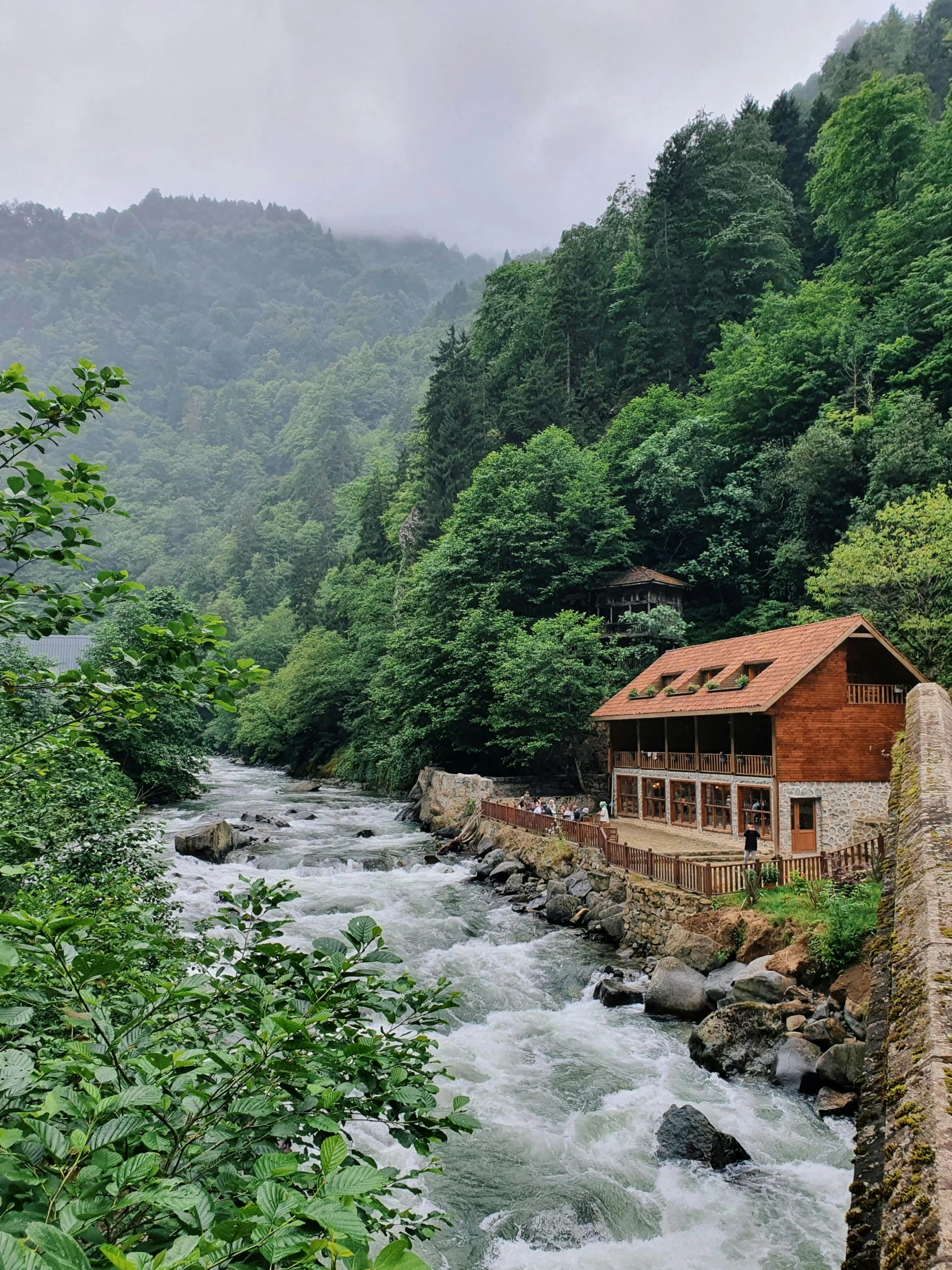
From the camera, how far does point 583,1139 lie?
1069 cm

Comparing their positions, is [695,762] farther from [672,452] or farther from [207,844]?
[672,452]

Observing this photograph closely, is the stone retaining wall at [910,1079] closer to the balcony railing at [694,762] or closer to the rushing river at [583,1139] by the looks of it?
the rushing river at [583,1139]

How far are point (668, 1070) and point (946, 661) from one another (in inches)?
782

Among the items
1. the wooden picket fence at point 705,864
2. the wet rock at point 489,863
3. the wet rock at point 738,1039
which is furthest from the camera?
the wet rock at point 489,863

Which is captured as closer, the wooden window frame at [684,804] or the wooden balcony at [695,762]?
the wooden balcony at [695,762]

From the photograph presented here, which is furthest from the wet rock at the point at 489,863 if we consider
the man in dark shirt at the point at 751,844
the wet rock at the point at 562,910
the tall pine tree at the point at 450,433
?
the tall pine tree at the point at 450,433

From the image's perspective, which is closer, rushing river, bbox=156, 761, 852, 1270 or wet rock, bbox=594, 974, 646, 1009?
rushing river, bbox=156, 761, 852, 1270

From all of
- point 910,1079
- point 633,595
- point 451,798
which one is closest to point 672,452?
point 633,595

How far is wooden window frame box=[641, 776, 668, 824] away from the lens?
28.7 m

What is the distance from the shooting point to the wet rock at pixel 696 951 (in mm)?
15695

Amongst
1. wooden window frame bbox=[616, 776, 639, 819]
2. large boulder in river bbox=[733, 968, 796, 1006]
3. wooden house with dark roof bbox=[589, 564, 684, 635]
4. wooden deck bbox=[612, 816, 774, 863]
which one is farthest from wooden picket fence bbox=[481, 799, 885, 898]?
wooden house with dark roof bbox=[589, 564, 684, 635]

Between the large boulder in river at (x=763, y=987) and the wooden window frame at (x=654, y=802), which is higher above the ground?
the wooden window frame at (x=654, y=802)

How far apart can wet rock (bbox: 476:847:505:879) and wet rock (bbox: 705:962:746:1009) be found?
10.7 meters

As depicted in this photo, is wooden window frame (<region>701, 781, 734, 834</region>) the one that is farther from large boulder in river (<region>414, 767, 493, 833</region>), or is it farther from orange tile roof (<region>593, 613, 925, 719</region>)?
large boulder in river (<region>414, 767, 493, 833</region>)
